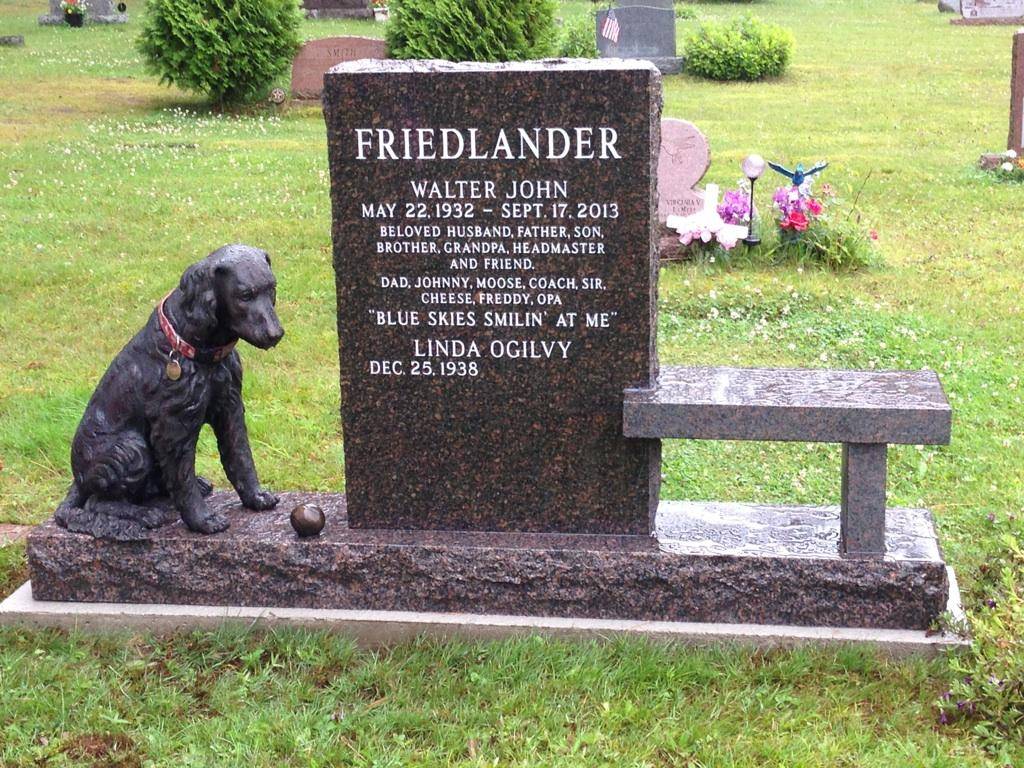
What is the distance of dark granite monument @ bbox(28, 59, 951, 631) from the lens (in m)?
4.07

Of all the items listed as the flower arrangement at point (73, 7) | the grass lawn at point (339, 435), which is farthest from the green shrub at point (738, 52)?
the flower arrangement at point (73, 7)

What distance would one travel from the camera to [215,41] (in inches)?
611

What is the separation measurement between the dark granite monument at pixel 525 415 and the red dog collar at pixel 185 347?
413 millimetres

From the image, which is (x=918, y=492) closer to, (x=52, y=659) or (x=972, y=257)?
(x=52, y=659)

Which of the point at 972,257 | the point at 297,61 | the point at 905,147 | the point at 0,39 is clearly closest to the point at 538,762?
the point at 972,257

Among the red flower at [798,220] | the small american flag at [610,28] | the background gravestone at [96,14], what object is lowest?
the red flower at [798,220]

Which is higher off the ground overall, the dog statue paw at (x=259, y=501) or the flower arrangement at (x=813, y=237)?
the flower arrangement at (x=813, y=237)

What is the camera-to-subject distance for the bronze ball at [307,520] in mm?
4324

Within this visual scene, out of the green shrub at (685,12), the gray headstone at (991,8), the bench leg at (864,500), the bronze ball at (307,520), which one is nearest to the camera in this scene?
the bench leg at (864,500)

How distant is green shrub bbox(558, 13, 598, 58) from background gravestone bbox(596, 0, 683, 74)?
307 mm

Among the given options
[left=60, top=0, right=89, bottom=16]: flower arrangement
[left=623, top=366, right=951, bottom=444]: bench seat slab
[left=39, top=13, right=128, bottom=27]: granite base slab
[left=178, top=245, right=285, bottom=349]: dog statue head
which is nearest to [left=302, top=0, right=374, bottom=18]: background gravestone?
[left=39, top=13, right=128, bottom=27]: granite base slab

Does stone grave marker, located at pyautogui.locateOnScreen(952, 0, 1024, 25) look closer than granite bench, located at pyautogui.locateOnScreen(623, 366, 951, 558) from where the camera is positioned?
No

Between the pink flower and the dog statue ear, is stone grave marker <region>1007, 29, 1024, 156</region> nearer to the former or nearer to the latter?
the pink flower

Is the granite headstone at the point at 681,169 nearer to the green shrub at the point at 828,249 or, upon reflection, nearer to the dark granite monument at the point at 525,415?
the green shrub at the point at 828,249
